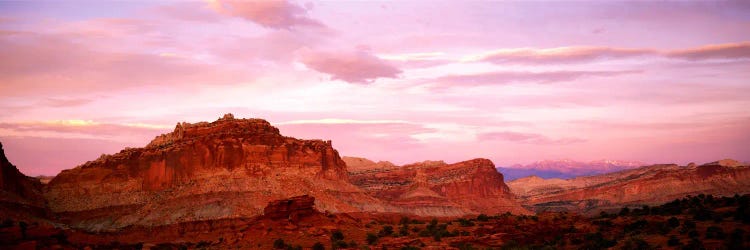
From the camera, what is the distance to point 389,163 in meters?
195

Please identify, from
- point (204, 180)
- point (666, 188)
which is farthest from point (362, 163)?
point (204, 180)

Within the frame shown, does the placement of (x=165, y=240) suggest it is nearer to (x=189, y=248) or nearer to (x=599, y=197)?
(x=189, y=248)

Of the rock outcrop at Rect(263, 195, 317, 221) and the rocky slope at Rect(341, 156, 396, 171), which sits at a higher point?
the rocky slope at Rect(341, 156, 396, 171)

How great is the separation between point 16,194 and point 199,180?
20.7 meters

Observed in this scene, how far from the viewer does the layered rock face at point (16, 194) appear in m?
66.1

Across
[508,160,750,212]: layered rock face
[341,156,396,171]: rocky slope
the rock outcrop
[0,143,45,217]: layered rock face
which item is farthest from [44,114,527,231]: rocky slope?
[341,156,396,171]: rocky slope

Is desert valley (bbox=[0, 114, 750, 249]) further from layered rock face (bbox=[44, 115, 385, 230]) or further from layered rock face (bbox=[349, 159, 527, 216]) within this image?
layered rock face (bbox=[349, 159, 527, 216])

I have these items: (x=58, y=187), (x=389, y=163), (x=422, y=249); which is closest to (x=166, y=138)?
(x=58, y=187)

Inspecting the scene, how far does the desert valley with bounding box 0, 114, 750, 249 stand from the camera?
142 feet

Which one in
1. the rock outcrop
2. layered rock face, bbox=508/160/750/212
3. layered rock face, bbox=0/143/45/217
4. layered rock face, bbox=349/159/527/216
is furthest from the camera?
layered rock face, bbox=508/160/750/212

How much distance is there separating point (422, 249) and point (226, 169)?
48904mm

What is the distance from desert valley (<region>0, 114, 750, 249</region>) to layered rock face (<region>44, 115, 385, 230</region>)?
18 cm

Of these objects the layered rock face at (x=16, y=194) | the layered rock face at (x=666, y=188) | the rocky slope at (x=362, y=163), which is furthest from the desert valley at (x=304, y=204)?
the rocky slope at (x=362, y=163)

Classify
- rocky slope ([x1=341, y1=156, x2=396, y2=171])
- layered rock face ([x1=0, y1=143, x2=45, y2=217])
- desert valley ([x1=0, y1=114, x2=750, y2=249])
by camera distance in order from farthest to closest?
1. rocky slope ([x1=341, y1=156, x2=396, y2=171])
2. layered rock face ([x1=0, y1=143, x2=45, y2=217])
3. desert valley ([x1=0, y1=114, x2=750, y2=249])
